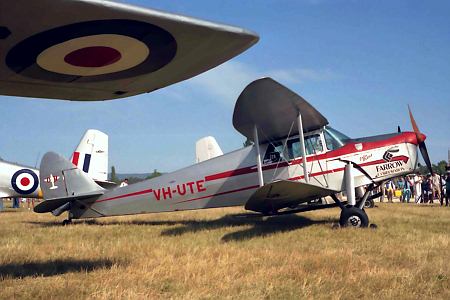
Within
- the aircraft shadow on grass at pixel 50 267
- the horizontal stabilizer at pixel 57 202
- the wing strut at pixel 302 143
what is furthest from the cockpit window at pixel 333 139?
the horizontal stabilizer at pixel 57 202

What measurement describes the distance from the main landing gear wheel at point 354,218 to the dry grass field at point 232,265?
1.45 ft

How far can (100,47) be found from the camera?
2.79 meters

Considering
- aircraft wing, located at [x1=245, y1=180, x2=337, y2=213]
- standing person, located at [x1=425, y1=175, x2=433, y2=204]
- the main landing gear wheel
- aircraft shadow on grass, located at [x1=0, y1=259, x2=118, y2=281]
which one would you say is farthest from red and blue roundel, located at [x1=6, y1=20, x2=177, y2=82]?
standing person, located at [x1=425, y1=175, x2=433, y2=204]

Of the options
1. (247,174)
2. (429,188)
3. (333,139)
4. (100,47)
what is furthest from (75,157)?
(429,188)

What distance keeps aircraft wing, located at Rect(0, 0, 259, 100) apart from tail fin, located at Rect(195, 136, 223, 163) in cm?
1310

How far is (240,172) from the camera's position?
33.0ft

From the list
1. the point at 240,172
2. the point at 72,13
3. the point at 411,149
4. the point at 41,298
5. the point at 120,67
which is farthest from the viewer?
the point at 240,172

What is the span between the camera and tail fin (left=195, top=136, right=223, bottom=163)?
664 inches

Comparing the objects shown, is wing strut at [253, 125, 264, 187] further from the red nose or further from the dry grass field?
the red nose

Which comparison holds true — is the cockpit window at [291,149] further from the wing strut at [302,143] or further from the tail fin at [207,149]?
the tail fin at [207,149]

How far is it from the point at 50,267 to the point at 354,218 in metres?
5.92

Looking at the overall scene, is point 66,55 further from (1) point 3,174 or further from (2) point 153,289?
(1) point 3,174

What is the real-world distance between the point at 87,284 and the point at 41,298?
0.55 metres

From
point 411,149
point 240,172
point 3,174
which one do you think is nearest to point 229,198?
point 240,172
